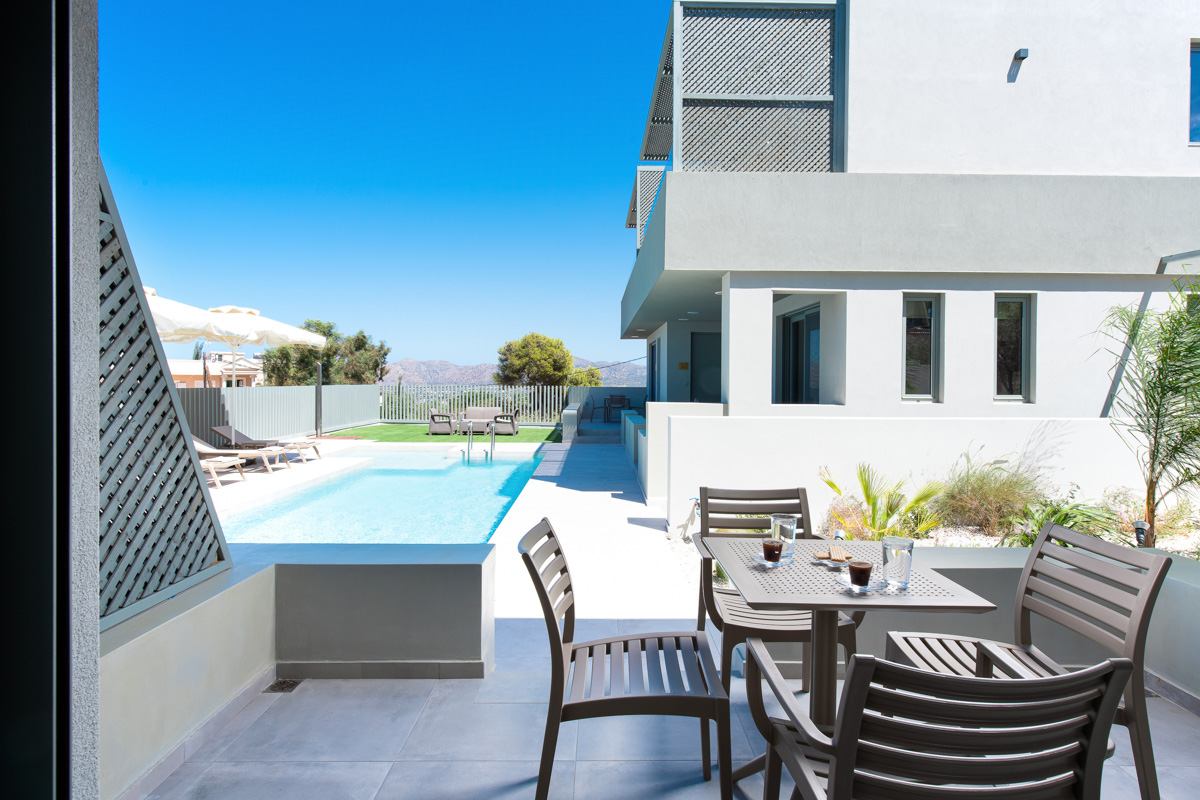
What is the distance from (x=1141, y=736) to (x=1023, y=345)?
22.6 feet

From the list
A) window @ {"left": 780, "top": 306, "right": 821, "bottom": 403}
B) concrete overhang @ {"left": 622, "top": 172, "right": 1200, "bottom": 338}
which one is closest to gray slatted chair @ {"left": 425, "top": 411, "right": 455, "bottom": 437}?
Answer: window @ {"left": 780, "top": 306, "right": 821, "bottom": 403}

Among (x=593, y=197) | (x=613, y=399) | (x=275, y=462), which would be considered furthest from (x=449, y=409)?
(x=593, y=197)

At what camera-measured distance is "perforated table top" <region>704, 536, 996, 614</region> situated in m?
2.15

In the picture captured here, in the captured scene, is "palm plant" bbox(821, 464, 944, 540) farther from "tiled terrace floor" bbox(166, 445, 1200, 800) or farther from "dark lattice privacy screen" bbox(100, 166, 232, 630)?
"dark lattice privacy screen" bbox(100, 166, 232, 630)

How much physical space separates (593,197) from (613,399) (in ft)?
44.4

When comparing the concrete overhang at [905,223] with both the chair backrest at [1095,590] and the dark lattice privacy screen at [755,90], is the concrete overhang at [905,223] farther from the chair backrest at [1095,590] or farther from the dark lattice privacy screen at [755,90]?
the chair backrest at [1095,590]

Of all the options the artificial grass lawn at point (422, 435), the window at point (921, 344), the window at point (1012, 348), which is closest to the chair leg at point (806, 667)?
the window at point (921, 344)

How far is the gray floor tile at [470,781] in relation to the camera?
2.34 metres

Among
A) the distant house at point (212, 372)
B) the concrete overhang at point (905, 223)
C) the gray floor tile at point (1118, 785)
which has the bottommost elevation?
the gray floor tile at point (1118, 785)

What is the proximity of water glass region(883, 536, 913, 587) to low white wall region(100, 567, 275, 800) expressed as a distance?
272cm

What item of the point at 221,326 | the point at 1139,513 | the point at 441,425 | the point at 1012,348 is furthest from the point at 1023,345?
the point at 441,425

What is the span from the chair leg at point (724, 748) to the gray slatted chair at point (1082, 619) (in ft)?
2.77

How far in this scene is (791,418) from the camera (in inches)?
279

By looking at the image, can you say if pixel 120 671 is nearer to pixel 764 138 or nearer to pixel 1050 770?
pixel 1050 770
